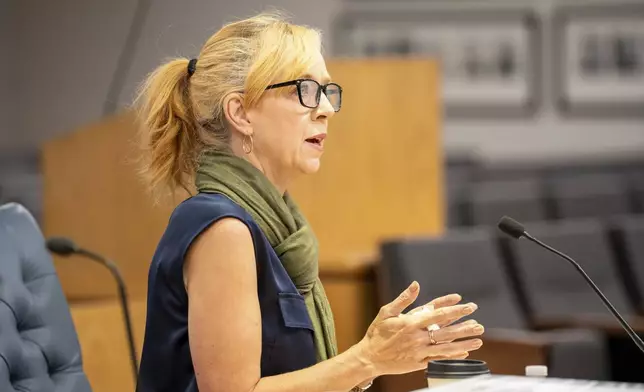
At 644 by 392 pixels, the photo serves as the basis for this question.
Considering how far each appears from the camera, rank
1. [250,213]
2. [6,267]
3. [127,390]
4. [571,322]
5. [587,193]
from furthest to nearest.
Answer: [587,193] → [571,322] → [127,390] → [6,267] → [250,213]

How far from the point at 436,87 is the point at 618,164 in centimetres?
441

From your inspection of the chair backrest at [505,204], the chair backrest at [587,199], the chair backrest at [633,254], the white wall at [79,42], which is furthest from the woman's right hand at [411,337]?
the chair backrest at [587,199]

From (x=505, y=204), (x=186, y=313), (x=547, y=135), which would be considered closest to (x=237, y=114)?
(x=186, y=313)

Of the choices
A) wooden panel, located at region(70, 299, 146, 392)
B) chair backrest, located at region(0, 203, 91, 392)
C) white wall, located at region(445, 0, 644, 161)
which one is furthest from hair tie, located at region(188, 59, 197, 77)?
white wall, located at region(445, 0, 644, 161)

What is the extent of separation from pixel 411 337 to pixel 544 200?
161 inches

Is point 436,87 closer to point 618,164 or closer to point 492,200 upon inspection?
point 492,200

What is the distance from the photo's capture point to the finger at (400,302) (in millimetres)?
1504

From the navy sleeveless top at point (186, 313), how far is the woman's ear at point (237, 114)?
0.43 ft

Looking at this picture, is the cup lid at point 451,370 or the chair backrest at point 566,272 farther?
the chair backrest at point 566,272

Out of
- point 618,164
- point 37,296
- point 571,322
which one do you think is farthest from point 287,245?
point 618,164

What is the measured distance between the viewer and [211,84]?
1.71 m

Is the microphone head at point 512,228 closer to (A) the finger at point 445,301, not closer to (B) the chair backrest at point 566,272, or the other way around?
(A) the finger at point 445,301

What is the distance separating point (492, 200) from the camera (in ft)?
16.7

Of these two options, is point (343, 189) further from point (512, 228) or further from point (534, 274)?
point (512, 228)
